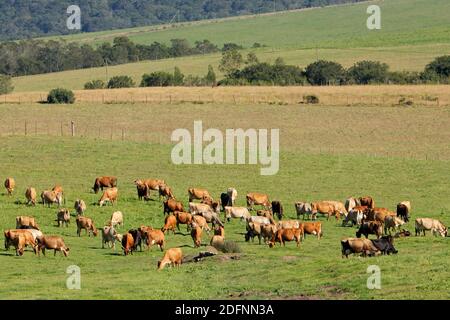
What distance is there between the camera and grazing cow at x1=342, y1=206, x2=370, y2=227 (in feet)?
126

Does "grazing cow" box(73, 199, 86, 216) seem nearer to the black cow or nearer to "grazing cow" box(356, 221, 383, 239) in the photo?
"grazing cow" box(356, 221, 383, 239)

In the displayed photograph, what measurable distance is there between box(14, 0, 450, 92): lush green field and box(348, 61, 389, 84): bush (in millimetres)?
5942

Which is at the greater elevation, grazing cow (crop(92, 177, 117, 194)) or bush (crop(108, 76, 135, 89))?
bush (crop(108, 76, 135, 89))

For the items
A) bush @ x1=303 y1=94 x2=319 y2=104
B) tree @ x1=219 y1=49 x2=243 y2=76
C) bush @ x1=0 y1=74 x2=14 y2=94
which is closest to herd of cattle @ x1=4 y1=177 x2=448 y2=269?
bush @ x1=303 y1=94 x2=319 y2=104

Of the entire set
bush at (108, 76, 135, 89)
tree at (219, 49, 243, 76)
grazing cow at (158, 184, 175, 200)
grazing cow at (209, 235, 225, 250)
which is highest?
tree at (219, 49, 243, 76)

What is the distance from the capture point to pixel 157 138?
64.9 meters

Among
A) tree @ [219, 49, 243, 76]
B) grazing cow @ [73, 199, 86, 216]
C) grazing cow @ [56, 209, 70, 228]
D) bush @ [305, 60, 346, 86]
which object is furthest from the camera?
tree @ [219, 49, 243, 76]

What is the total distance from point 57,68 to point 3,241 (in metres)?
113

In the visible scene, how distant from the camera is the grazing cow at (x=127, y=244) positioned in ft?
107

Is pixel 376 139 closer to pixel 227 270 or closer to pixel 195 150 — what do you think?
pixel 195 150

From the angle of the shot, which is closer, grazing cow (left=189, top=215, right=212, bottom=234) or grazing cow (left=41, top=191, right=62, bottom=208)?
grazing cow (left=189, top=215, right=212, bottom=234)

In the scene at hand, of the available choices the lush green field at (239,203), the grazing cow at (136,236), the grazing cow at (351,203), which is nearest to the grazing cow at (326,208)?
the lush green field at (239,203)

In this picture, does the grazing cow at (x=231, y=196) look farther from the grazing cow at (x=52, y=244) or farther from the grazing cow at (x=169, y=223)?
the grazing cow at (x=52, y=244)
